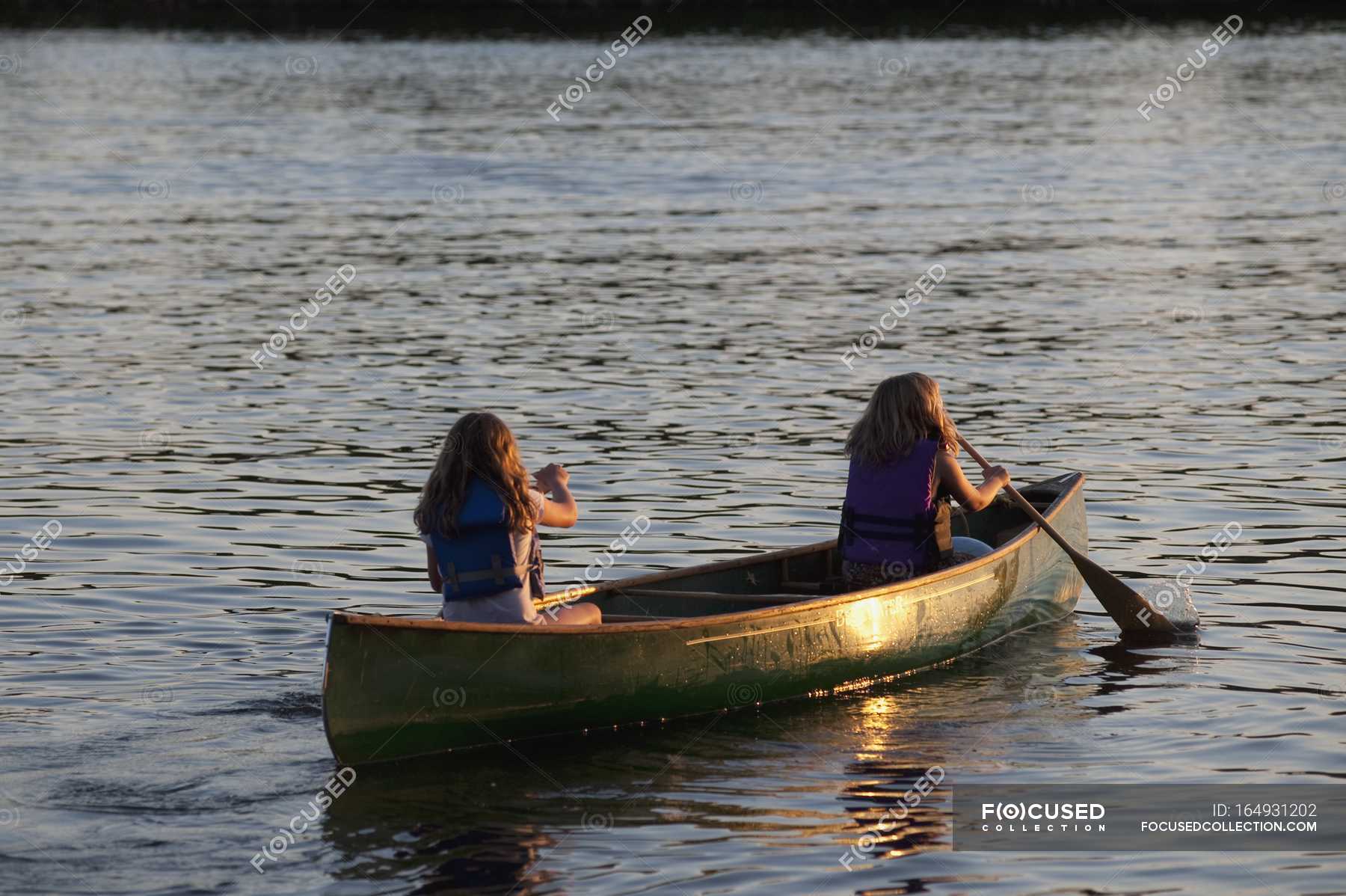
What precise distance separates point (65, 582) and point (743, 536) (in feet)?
13.3

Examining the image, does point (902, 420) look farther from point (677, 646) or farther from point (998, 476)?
point (677, 646)

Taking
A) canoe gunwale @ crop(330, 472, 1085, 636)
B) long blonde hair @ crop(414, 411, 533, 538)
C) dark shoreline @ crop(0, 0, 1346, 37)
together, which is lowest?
A: canoe gunwale @ crop(330, 472, 1085, 636)

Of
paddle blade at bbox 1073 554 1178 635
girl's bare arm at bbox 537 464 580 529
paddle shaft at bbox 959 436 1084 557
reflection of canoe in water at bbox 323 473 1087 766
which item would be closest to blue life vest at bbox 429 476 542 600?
girl's bare arm at bbox 537 464 580 529

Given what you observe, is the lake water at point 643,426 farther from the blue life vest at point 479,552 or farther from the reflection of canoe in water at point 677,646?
the blue life vest at point 479,552

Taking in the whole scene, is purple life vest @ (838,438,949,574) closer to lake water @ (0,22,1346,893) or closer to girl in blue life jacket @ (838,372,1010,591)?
girl in blue life jacket @ (838,372,1010,591)

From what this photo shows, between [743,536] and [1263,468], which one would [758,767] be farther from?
[1263,468]

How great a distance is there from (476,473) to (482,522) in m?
0.22

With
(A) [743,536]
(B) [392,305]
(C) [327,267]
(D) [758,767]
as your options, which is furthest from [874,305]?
(D) [758,767]

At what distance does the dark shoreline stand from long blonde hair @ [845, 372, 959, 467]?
4539 cm

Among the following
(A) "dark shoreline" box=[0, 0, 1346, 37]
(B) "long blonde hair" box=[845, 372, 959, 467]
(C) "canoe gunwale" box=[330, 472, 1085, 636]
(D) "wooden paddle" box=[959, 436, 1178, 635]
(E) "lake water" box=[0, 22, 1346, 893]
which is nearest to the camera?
(E) "lake water" box=[0, 22, 1346, 893]

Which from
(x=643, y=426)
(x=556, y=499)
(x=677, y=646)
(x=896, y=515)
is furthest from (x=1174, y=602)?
(x=643, y=426)

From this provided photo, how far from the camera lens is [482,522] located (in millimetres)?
9047

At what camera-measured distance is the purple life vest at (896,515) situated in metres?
10.5

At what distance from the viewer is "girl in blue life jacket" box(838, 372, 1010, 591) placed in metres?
10.4
